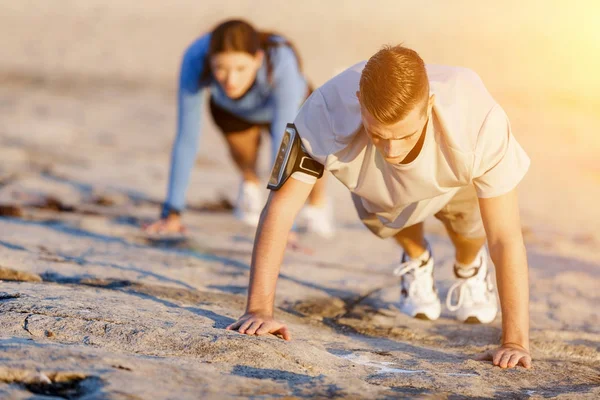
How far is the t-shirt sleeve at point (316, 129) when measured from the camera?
255 centimetres

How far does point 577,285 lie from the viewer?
4098 mm

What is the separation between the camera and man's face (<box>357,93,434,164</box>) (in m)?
2.28

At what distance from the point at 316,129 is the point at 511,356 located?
36.5 inches

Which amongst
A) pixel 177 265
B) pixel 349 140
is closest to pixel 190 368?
pixel 349 140

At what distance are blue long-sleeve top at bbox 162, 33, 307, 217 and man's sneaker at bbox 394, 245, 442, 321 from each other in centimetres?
143

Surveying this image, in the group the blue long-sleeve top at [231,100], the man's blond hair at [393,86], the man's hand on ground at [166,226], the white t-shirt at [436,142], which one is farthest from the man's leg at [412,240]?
the man's hand on ground at [166,226]

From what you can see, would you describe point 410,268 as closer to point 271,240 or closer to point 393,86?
point 271,240

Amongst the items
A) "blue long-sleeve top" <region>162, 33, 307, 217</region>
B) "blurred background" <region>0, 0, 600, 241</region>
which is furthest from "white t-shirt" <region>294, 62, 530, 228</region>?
"blurred background" <region>0, 0, 600, 241</region>

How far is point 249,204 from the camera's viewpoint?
5.46 m

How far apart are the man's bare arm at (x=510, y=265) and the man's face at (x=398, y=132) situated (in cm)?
36

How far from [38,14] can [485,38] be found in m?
9.37

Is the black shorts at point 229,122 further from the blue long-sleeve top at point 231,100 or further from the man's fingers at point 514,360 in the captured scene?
the man's fingers at point 514,360

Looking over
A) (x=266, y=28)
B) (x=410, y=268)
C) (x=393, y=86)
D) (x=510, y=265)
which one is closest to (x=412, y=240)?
(x=410, y=268)

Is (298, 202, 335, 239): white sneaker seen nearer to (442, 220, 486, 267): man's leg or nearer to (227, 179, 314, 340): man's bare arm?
(442, 220, 486, 267): man's leg
